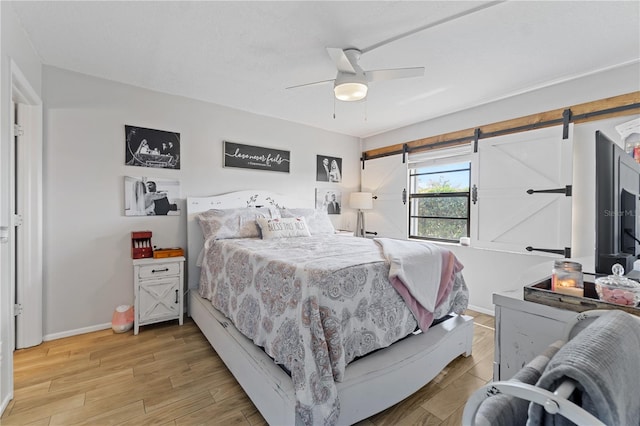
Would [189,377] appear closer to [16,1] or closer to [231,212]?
[231,212]

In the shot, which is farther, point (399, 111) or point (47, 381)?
point (399, 111)

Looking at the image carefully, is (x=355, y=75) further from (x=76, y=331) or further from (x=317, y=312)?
(x=76, y=331)

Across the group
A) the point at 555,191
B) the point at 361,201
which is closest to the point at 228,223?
the point at 361,201

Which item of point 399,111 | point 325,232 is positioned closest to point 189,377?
point 325,232

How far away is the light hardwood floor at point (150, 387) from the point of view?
162 cm

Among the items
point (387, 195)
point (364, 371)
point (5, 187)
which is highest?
point (387, 195)

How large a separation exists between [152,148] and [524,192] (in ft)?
13.2

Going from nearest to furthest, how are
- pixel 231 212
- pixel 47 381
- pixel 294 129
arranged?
pixel 47 381 → pixel 231 212 → pixel 294 129

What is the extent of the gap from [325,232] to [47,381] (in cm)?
275

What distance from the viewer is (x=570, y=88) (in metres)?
2.74

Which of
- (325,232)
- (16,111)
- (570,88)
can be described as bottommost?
(325,232)

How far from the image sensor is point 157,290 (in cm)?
275

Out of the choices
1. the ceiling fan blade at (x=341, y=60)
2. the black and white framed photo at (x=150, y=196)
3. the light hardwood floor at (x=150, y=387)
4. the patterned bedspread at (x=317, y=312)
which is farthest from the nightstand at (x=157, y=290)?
the ceiling fan blade at (x=341, y=60)

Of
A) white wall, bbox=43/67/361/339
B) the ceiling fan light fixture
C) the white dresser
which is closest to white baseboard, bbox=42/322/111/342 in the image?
white wall, bbox=43/67/361/339
